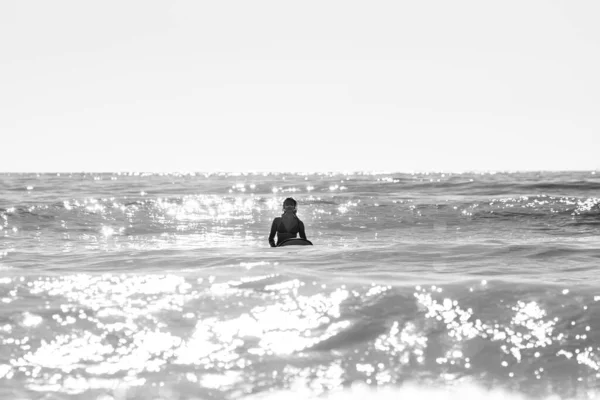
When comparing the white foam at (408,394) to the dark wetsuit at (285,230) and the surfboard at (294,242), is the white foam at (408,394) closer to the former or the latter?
the surfboard at (294,242)

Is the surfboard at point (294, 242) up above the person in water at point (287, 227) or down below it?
below

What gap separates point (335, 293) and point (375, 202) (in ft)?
87.9

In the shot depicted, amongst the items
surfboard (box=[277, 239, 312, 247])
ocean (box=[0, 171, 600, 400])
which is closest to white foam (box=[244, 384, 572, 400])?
ocean (box=[0, 171, 600, 400])

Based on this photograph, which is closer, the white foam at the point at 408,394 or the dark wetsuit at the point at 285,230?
the white foam at the point at 408,394

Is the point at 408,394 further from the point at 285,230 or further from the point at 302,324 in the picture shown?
the point at 285,230

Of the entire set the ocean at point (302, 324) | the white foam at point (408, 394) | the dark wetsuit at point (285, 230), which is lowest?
the white foam at point (408, 394)

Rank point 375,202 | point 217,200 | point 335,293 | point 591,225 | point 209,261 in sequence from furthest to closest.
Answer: point 217,200, point 375,202, point 591,225, point 209,261, point 335,293

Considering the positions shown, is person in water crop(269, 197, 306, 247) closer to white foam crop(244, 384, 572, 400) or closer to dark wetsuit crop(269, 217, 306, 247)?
dark wetsuit crop(269, 217, 306, 247)

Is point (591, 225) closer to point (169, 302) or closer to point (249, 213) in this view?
point (249, 213)

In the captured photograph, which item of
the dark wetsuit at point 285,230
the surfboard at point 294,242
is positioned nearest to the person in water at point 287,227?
the dark wetsuit at point 285,230

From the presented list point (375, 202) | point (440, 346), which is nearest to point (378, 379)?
point (440, 346)

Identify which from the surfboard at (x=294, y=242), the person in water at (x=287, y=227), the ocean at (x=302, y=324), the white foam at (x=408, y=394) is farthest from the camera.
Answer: the person in water at (x=287, y=227)

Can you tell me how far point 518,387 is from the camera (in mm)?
5527

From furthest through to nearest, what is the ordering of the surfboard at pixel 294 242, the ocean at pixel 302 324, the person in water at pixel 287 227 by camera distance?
the person in water at pixel 287 227
the surfboard at pixel 294 242
the ocean at pixel 302 324
